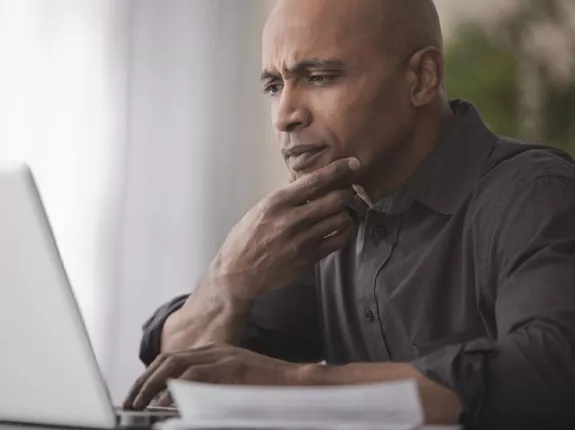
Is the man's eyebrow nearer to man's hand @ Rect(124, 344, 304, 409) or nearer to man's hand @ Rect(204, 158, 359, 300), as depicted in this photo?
man's hand @ Rect(204, 158, 359, 300)

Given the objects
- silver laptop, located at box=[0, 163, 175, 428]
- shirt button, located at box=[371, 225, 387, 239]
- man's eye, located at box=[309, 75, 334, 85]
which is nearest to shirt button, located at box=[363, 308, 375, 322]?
shirt button, located at box=[371, 225, 387, 239]

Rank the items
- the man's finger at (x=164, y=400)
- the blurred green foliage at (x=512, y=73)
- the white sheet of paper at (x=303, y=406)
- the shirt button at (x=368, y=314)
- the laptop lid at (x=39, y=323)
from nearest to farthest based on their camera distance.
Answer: the white sheet of paper at (x=303, y=406) → the laptop lid at (x=39, y=323) → the man's finger at (x=164, y=400) → the shirt button at (x=368, y=314) → the blurred green foliage at (x=512, y=73)

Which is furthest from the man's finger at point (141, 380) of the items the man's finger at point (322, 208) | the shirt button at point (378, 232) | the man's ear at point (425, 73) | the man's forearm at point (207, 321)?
the man's ear at point (425, 73)

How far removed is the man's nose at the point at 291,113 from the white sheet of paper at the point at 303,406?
26.7 inches

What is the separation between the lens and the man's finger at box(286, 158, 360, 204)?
1.23m

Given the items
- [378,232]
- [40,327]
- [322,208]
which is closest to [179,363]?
[40,327]

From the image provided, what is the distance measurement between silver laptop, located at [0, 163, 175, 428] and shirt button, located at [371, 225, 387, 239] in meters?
0.56

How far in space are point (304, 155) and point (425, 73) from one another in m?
0.24

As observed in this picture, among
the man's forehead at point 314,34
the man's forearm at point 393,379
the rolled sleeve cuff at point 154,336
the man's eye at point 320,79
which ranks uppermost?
the man's forehead at point 314,34

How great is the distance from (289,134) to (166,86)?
4.04 feet

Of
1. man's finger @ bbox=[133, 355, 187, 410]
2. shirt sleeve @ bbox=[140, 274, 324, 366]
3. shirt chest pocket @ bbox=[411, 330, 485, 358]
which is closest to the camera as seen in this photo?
man's finger @ bbox=[133, 355, 187, 410]

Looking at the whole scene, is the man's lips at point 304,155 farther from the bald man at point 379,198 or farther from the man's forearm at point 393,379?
the man's forearm at point 393,379

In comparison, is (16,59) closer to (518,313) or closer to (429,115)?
(429,115)

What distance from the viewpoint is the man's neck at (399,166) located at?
1.33 meters
